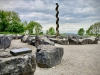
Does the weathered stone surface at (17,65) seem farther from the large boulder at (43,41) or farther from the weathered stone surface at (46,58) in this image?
the large boulder at (43,41)

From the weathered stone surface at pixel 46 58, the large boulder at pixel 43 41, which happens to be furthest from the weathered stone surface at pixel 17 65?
the large boulder at pixel 43 41

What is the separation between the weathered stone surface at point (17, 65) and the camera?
110 inches

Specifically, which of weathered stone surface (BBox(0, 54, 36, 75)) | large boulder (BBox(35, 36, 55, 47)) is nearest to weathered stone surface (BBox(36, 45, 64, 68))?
weathered stone surface (BBox(0, 54, 36, 75))

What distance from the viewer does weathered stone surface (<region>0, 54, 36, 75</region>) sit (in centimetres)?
279

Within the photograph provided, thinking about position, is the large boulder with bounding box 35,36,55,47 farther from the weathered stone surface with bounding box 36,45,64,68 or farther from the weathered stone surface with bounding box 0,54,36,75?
the weathered stone surface with bounding box 0,54,36,75

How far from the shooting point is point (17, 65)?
2947mm

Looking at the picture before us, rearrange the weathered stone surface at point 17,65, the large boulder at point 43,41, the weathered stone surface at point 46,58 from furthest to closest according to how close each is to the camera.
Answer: the large boulder at point 43,41, the weathered stone surface at point 46,58, the weathered stone surface at point 17,65

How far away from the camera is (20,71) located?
298 cm

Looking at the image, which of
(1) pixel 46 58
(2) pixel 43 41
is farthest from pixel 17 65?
(2) pixel 43 41

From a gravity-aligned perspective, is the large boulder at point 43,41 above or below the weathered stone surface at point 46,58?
above

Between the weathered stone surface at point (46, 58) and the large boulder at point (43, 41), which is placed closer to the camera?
the weathered stone surface at point (46, 58)

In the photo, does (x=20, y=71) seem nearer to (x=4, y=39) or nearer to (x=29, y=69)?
(x=29, y=69)

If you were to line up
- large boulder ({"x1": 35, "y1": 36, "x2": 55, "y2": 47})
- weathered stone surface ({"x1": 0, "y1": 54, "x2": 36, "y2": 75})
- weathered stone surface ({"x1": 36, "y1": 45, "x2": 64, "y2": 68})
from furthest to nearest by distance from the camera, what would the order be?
large boulder ({"x1": 35, "y1": 36, "x2": 55, "y2": 47})
weathered stone surface ({"x1": 36, "y1": 45, "x2": 64, "y2": 68})
weathered stone surface ({"x1": 0, "y1": 54, "x2": 36, "y2": 75})

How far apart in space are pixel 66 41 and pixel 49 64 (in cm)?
791
